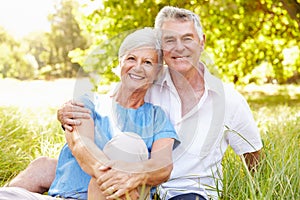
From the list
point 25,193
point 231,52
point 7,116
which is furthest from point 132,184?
point 231,52

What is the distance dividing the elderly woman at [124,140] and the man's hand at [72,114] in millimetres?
29

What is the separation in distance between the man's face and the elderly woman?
0.39ft

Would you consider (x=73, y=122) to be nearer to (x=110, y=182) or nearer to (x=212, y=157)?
(x=110, y=182)

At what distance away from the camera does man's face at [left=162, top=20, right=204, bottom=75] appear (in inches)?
95.9

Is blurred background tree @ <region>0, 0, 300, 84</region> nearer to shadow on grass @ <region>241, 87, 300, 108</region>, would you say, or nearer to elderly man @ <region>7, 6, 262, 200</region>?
shadow on grass @ <region>241, 87, 300, 108</region>

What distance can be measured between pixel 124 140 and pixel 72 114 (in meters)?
0.30

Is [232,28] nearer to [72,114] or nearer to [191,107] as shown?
[191,107]

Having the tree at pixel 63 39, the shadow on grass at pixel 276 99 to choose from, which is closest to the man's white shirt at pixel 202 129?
the shadow on grass at pixel 276 99

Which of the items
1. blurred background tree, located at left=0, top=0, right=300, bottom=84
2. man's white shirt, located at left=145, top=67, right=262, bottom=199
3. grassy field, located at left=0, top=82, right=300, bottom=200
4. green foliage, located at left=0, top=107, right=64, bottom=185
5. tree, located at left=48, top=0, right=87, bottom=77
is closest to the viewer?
grassy field, located at left=0, top=82, right=300, bottom=200

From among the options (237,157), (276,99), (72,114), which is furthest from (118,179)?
(276,99)

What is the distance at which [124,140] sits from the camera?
2025mm

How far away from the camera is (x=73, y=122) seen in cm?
212

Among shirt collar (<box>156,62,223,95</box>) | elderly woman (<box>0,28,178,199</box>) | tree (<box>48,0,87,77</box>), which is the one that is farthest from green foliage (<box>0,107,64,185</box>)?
tree (<box>48,0,87,77</box>)

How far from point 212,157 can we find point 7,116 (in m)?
2.86
